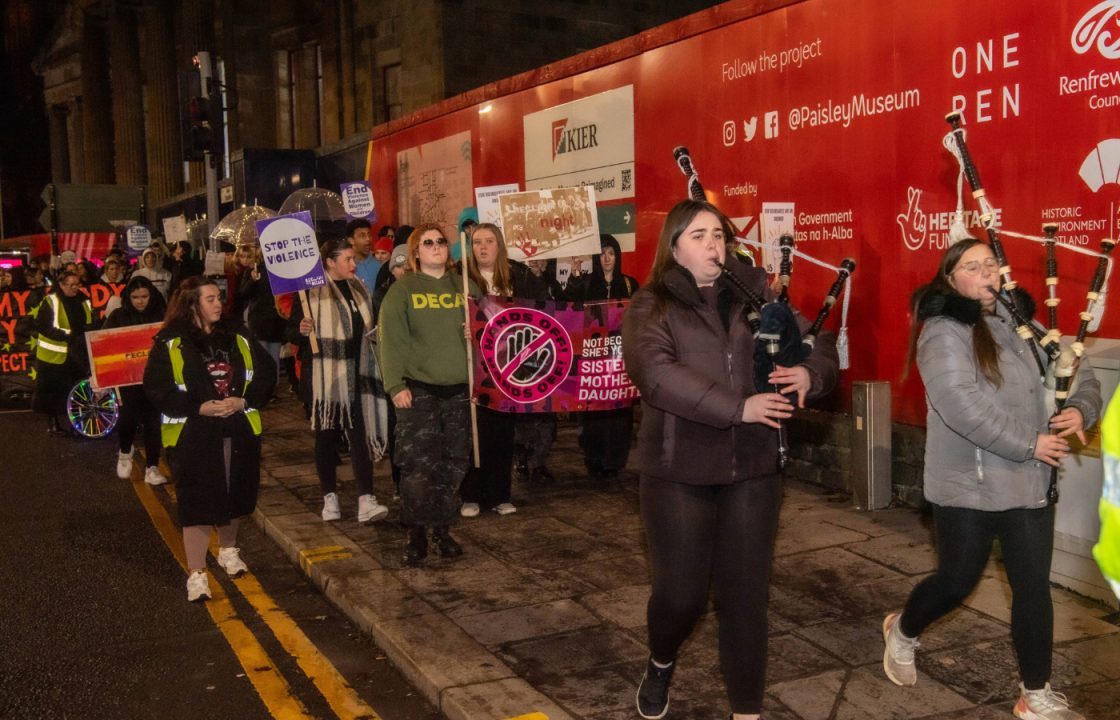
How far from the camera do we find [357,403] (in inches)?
303

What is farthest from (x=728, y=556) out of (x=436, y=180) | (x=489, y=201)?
(x=436, y=180)

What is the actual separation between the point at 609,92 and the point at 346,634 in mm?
5954

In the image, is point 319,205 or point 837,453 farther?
point 319,205

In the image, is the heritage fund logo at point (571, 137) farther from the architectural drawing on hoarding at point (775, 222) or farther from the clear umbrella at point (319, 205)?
the clear umbrella at point (319, 205)

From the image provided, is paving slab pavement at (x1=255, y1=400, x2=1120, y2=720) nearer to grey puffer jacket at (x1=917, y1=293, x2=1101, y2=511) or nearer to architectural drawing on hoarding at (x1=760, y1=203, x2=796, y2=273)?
grey puffer jacket at (x1=917, y1=293, x2=1101, y2=511)

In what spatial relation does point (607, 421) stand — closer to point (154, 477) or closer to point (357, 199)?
point (154, 477)

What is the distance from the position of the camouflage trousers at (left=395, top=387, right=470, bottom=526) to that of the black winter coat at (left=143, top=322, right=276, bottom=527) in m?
0.83

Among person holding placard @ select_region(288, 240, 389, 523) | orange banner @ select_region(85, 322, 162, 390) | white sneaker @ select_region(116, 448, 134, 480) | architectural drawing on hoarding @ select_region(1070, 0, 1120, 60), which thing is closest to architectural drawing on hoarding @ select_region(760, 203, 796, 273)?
architectural drawing on hoarding @ select_region(1070, 0, 1120, 60)

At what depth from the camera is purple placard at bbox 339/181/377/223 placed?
14.9 meters

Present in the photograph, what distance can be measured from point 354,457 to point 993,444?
4906 millimetres

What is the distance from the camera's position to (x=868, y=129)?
720 cm

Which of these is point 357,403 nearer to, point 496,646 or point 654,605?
point 496,646

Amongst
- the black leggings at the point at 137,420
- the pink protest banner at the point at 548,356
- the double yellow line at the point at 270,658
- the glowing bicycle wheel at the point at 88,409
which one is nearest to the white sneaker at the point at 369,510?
the double yellow line at the point at 270,658

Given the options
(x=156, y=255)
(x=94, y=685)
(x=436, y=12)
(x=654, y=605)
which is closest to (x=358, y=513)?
(x=94, y=685)
